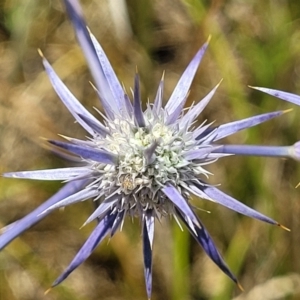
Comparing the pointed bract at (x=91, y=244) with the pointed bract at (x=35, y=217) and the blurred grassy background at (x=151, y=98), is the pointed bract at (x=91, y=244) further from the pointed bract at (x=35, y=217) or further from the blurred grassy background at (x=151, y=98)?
the blurred grassy background at (x=151, y=98)

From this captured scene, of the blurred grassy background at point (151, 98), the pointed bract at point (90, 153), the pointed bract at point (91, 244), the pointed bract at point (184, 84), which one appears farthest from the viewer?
the blurred grassy background at point (151, 98)

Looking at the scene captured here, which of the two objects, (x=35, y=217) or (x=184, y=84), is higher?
(x=184, y=84)

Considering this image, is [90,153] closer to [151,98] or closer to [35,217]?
[35,217]

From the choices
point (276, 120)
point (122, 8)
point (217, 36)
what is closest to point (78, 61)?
point (122, 8)

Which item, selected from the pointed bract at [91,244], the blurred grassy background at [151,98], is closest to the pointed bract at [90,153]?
the pointed bract at [91,244]

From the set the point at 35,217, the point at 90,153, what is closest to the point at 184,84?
the point at 90,153

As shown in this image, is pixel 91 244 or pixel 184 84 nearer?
pixel 91 244

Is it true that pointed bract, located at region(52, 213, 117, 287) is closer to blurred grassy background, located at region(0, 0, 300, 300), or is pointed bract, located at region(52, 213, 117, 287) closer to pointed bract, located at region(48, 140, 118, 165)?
pointed bract, located at region(48, 140, 118, 165)

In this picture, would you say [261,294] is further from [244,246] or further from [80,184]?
[80,184]

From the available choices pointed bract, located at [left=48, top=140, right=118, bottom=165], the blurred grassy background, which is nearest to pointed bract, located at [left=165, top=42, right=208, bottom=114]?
pointed bract, located at [left=48, top=140, right=118, bottom=165]

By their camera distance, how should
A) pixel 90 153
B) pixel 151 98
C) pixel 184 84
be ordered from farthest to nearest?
pixel 151 98
pixel 184 84
pixel 90 153
